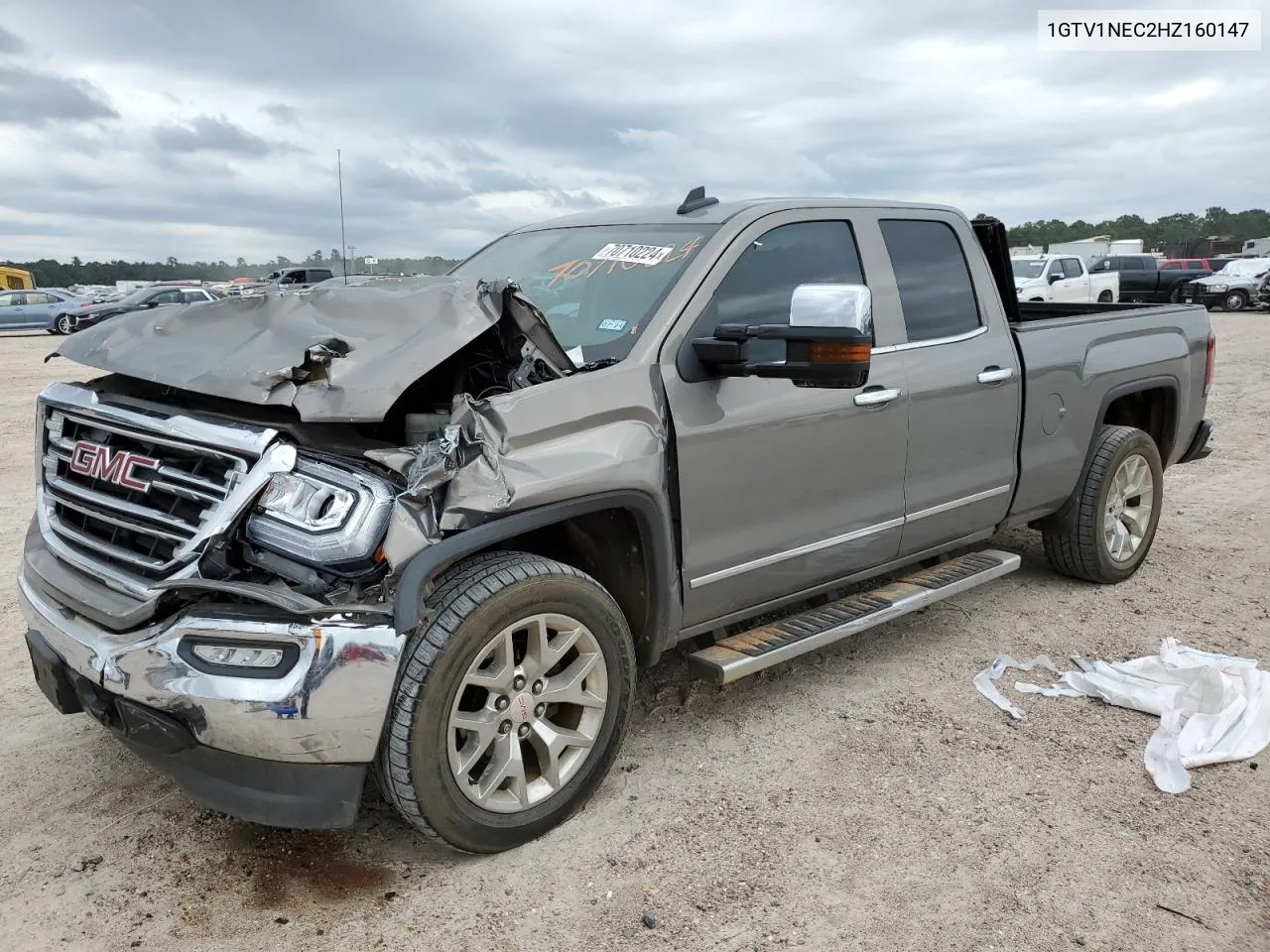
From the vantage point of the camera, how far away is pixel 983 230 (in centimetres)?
532

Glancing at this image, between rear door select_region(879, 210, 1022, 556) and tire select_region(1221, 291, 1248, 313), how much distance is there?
2810 centimetres

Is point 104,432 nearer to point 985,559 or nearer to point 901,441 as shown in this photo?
point 901,441

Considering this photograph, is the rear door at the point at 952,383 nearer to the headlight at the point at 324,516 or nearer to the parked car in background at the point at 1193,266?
the headlight at the point at 324,516

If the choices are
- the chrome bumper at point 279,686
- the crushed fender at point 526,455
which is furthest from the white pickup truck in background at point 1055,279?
the chrome bumper at point 279,686

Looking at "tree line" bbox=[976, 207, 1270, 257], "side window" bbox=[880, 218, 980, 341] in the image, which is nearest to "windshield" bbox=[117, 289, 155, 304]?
"side window" bbox=[880, 218, 980, 341]

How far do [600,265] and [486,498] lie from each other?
1.40 metres

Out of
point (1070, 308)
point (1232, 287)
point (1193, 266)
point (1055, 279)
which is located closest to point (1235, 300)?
point (1232, 287)

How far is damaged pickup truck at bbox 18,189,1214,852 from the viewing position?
8.63 ft

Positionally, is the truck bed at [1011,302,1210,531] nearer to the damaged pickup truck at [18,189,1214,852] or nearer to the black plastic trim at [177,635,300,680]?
the damaged pickup truck at [18,189,1214,852]

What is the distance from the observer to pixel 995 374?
4434mm

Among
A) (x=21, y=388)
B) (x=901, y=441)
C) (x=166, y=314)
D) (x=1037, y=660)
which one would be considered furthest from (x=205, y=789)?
(x=21, y=388)

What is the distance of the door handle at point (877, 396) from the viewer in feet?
12.6

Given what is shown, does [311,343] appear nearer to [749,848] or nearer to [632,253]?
[632,253]

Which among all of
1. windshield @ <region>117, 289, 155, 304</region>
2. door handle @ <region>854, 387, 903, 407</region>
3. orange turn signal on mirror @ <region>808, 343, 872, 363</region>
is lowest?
door handle @ <region>854, 387, 903, 407</region>
